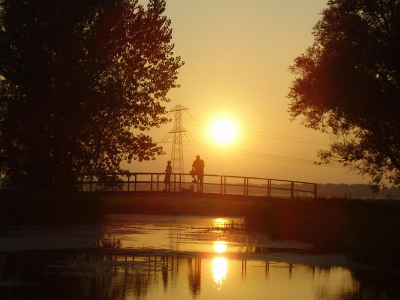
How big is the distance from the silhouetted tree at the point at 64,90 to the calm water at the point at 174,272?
43.6 feet

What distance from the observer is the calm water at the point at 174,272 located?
42.4 ft

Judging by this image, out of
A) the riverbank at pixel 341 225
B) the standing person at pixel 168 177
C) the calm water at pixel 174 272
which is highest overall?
the standing person at pixel 168 177

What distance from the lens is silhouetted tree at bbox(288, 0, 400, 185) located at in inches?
1243

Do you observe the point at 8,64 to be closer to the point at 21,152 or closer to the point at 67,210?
the point at 21,152

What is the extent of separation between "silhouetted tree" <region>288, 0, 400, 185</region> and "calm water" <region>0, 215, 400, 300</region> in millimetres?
10640

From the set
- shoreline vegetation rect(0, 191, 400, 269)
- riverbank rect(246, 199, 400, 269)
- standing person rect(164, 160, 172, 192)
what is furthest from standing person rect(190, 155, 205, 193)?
riverbank rect(246, 199, 400, 269)

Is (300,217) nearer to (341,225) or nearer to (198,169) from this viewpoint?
(341,225)

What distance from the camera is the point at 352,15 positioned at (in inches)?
1302

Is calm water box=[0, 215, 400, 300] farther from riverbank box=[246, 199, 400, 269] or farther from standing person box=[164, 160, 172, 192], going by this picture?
standing person box=[164, 160, 172, 192]

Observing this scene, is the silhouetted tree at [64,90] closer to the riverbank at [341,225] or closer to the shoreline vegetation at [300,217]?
the shoreline vegetation at [300,217]

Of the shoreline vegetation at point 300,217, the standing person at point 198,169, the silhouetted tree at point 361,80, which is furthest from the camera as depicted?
the standing person at point 198,169

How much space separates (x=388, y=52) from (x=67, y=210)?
16470mm

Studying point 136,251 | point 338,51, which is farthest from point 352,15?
point 136,251

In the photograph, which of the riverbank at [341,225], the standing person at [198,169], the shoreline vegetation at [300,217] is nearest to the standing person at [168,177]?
the standing person at [198,169]
